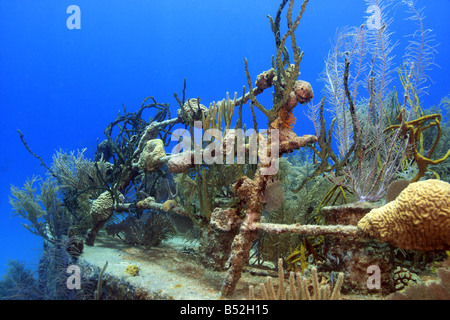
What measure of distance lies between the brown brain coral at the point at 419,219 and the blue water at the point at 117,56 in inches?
2165

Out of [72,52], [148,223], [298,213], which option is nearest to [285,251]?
[298,213]

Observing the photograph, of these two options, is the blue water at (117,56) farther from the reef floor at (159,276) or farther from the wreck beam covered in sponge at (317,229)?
the wreck beam covered in sponge at (317,229)

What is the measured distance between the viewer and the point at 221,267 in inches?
142

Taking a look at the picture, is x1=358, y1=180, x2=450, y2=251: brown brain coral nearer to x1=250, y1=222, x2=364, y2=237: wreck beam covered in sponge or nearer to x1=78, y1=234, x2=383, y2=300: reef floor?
x1=250, y1=222, x2=364, y2=237: wreck beam covered in sponge

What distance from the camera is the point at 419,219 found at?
200 centimetres

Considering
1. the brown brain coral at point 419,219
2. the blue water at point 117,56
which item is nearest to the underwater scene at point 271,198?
the brown brain coral at point 419,219

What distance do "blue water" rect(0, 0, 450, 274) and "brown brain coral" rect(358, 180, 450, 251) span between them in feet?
180

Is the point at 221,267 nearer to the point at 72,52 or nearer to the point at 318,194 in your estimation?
the point at 318,194

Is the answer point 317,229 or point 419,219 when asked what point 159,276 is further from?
point 419,219

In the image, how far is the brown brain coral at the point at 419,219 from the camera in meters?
1.96

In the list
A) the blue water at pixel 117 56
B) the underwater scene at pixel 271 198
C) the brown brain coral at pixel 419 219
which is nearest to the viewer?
the brown brain coral at pixel 419 219

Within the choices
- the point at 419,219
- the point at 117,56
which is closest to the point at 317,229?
the point at 419,219

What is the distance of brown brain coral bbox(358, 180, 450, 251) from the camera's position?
6.44 feet
